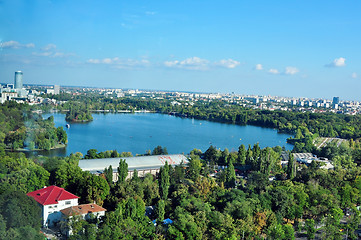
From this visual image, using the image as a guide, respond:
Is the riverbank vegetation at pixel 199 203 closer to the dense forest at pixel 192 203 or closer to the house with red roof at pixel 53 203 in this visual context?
the dense forest at pixel 192 203

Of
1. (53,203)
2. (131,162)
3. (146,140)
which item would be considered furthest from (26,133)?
(53,203)

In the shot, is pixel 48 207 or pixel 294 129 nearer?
pixel 48 207

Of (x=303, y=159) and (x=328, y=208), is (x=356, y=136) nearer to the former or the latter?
(x=303, y=159)

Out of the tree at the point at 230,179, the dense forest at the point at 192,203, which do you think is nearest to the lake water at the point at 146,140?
the dense forest at the point at 192,203

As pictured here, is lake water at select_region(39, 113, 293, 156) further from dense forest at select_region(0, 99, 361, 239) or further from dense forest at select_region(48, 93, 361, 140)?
dense forest at select_region(0, 99, 361, 239)

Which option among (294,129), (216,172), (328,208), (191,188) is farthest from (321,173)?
(294,129)

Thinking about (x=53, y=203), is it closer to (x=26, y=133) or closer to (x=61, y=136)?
(x=26, y=133)

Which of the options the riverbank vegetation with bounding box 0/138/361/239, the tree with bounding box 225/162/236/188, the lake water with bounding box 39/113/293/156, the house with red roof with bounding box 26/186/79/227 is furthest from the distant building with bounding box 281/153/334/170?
the house with red roof with bounding box 26/186/79/227

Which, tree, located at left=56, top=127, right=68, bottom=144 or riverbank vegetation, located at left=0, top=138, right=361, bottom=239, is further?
tree, located at left=56, top=127, right=68, bottom=144
